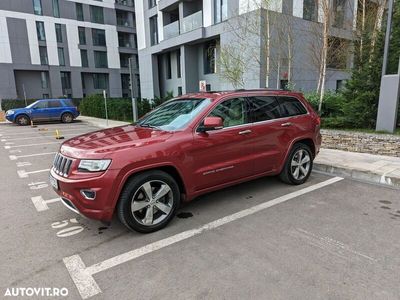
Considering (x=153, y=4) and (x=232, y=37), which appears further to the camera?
(x=153, y=4)

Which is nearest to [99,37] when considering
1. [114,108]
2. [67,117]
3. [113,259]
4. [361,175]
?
[67,117]

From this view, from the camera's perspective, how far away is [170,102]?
5113mm

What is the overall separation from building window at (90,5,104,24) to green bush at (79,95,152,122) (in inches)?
777

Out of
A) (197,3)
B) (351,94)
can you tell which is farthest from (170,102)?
(197,3)

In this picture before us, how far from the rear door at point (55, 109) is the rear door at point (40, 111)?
9.6 inches

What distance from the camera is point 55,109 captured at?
1975 centimetres

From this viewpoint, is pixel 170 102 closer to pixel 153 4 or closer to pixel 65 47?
pixel 153 4

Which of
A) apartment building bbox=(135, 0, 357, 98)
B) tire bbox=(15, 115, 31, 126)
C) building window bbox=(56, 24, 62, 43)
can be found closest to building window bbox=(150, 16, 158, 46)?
apartment building bbox=(135, 0, 357, 98)

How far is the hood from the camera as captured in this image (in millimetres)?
3453

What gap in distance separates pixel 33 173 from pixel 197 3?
56.6 feet

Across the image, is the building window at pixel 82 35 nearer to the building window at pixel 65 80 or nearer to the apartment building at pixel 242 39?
the building window at pixel 65 80

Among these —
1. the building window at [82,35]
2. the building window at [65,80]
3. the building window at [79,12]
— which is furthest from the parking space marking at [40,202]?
the building window at [79,12]

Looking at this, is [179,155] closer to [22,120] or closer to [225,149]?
[225,149]

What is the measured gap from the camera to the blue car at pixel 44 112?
19.0m
